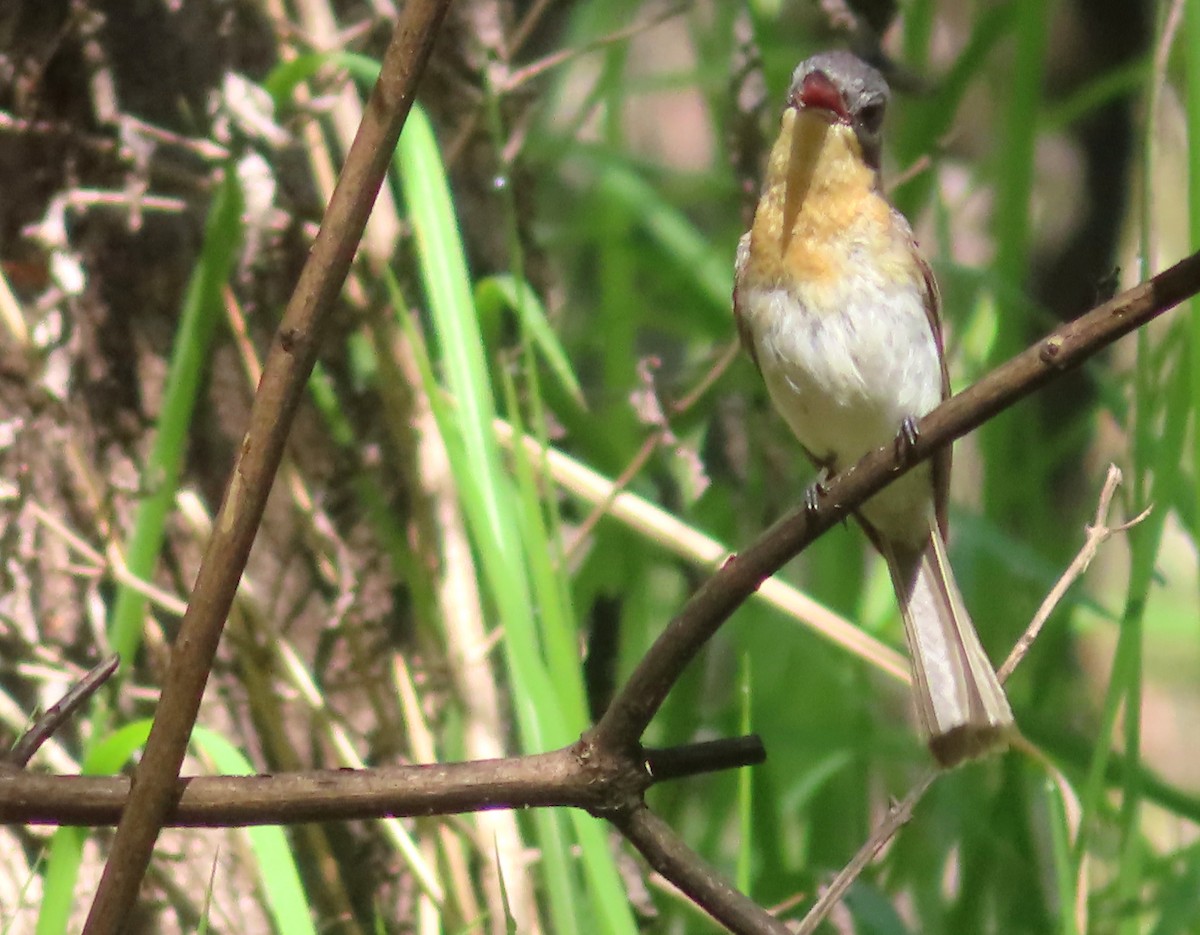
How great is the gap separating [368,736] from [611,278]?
821 millimetres

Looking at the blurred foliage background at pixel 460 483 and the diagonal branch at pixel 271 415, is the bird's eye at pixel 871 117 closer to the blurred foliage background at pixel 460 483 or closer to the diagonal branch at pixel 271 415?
the blurred foliage background at pixel 460 483

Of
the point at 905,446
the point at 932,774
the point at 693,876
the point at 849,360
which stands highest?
the point at 849,360

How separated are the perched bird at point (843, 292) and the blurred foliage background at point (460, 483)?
0.17 m

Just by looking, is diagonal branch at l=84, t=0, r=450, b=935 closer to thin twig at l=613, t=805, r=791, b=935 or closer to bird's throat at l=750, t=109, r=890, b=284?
thin twig at l=613, t=805, r=791, b=935

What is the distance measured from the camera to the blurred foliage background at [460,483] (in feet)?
5.39

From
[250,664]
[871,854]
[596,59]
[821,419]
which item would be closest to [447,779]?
[871,854]

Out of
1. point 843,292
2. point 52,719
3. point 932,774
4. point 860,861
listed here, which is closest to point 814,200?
point 843,292

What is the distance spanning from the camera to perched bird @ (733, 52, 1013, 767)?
6.27 ft

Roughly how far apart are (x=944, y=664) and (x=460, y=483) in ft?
2.13

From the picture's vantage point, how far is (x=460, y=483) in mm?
1517

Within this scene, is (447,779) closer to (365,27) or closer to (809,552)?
(365,27)

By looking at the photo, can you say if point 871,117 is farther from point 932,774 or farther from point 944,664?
point 932,774

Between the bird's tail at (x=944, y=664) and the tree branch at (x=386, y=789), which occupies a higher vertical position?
the bird's tail at (x=944, y=664)

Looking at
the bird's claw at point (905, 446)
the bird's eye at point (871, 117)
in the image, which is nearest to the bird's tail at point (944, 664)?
the bird's claw at point (905, 446)
